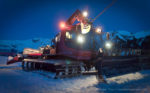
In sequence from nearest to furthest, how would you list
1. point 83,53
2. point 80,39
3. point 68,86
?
point 68,86, point 83,53, point 80,39

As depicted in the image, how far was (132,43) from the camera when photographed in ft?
92.8

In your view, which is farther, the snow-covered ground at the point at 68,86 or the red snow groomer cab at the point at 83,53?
the red snow groomer cab at the point at 83,53

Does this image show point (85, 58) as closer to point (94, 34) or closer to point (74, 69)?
point (74, 69)

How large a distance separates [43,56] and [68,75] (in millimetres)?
4312

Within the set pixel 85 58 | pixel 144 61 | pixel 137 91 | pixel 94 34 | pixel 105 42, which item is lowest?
pixel 137 91

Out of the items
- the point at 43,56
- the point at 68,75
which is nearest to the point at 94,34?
the point at 68,75

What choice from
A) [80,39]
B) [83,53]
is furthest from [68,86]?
[80,39]

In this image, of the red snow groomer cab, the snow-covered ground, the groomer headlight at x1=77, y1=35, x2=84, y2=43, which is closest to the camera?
the snow-covered ground

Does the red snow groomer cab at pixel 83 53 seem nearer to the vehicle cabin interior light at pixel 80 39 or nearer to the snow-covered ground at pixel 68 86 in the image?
the vehicle cabin interior light at pixel 80 39

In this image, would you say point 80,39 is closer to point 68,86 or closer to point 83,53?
point 83,53

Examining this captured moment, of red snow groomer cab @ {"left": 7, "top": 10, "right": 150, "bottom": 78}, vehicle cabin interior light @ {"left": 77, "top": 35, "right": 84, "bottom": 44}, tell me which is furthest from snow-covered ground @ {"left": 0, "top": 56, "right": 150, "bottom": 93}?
vehicle cabin interior light @ {"left": 77, "top": 35, "right": 84, "bottom": 44}

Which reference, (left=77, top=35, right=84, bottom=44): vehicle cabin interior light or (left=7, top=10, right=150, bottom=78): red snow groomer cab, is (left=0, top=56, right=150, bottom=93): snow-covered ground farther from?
(left=77, top=35, right=84, bottom=44): vehicle cabin interior light

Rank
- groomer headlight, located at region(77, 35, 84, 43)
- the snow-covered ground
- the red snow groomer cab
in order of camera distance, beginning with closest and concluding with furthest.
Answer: the snow-covered ground < the red snow groomer cab < groomer headlight, located at region(77, 35, 84, 43)

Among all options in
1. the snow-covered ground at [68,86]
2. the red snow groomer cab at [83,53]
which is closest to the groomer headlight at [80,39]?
the red snow groomer cab at [83,53]
